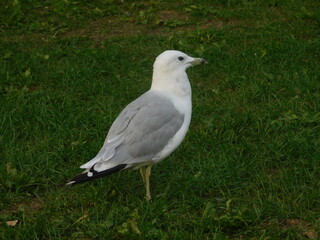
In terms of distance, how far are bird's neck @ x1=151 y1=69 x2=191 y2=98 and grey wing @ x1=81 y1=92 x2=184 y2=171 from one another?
150mm

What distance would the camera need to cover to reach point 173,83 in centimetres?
469

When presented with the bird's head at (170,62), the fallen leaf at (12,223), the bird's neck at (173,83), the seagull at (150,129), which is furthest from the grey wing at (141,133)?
the fallen leaf at (12,223)

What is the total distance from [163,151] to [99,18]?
4981 millimetres

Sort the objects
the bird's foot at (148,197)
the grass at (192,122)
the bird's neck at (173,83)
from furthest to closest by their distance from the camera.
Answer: the bird's neck at (173,83), the bird's foot at (148,197), the grass at (192,122)

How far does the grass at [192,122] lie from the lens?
4.22m

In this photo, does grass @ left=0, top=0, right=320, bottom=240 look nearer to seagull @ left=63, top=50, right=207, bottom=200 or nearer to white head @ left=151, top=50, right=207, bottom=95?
seagull @ left=63, top=50, right=207, bottom=200

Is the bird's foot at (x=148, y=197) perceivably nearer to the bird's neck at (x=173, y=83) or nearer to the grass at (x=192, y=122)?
the grass at (x=192, y=122)

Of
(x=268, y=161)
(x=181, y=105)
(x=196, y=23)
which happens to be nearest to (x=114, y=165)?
(x=181, y=105)

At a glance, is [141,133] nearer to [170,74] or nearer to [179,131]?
[179,131]

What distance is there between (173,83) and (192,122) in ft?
3.82

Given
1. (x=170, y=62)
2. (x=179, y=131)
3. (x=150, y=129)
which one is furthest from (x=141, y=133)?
(x=170, y=62)

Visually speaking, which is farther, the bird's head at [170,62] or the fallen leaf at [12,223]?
the bird's head at [170,62]

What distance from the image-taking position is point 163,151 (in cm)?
445

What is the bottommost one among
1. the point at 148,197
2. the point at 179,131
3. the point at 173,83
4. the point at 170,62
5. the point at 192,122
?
the point at 192,122
